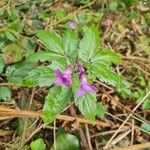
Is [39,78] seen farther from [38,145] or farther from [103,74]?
[38,145]

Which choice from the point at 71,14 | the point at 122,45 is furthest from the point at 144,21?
the point at 71,14

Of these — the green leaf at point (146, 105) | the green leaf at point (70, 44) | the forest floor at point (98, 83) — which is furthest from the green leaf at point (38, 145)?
the green leaf at point (146, 105)

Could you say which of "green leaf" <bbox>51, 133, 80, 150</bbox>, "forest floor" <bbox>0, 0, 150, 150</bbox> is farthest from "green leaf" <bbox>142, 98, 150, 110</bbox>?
"green leaf" <bbox>51, 133, 80, 150</bbox>

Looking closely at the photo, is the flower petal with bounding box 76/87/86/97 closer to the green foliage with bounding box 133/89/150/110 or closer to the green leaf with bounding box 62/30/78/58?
the green leaf with bounding box 62/30/78/58

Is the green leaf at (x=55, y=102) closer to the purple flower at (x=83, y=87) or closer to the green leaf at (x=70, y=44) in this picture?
the purple flower at (x=83, y=87)

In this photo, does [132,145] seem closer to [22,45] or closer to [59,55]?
[59,55]

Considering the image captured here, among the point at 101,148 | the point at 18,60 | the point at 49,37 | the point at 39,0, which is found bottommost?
→ the point at 101,148
